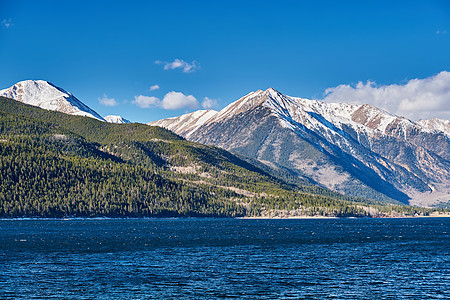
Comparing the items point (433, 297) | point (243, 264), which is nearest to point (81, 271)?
point (243, 264)

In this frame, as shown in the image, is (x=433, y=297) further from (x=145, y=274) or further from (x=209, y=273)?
(x=145, y=274)

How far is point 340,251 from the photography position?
15512 cm

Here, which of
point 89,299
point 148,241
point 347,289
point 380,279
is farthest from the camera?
point 148,241

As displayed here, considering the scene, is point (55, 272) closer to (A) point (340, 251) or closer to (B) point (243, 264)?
(B) point (243, 264)

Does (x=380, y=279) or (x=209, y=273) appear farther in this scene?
(x=209, y=273)

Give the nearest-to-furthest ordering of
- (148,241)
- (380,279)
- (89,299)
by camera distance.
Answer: (89,299) < (380,279) < (148,241)

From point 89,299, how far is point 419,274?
214ft

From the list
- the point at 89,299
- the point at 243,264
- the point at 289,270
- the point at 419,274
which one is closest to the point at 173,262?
the point at 243,264

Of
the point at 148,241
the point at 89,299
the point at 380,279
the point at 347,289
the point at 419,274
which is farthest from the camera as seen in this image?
the point at 148,241

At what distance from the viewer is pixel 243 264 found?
123 metres

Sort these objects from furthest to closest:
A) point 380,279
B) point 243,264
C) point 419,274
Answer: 1. point 243,264
2. point 419,274
3. point 380,279

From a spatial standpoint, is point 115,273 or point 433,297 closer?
point 433,297

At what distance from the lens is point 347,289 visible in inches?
3578

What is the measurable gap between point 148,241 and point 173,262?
59.4m
